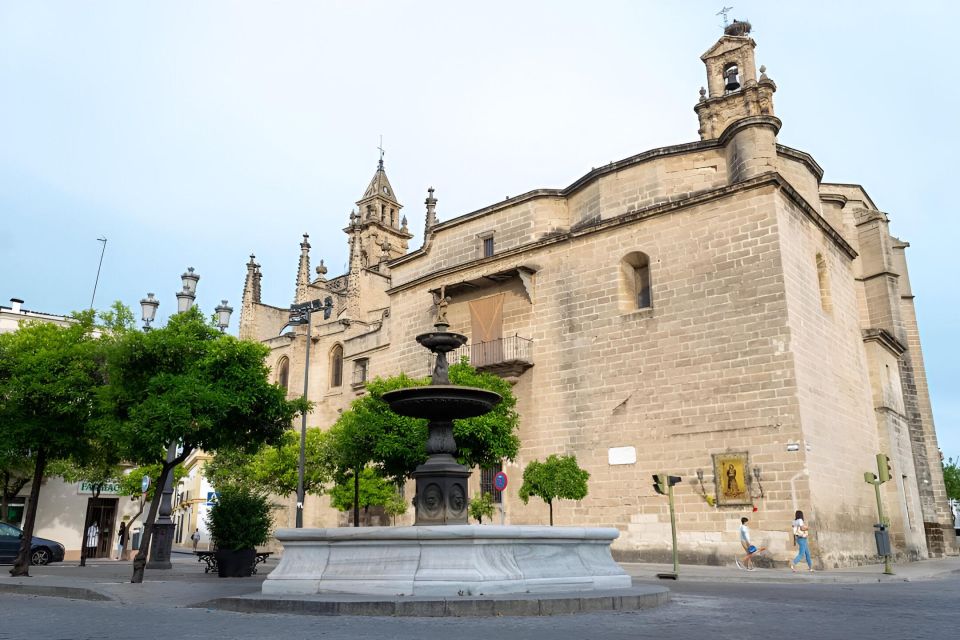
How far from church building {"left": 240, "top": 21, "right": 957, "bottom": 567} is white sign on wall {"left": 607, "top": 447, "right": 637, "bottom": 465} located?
4 cm

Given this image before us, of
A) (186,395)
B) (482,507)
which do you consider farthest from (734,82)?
(186,395)

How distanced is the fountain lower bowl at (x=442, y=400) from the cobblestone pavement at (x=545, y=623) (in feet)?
12.0

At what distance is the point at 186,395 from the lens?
14.2 m

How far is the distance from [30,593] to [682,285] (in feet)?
54.8

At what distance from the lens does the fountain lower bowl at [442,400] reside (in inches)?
414

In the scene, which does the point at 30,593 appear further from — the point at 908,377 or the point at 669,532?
the point at 908,377

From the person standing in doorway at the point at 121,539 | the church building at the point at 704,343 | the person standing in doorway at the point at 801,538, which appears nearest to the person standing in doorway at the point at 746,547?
the church building at the point at 704,343

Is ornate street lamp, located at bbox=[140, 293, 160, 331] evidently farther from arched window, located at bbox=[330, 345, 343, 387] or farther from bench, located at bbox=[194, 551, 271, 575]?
arched window, located at bbox=[330, 345, 343, 387]

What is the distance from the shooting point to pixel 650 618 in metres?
7.17

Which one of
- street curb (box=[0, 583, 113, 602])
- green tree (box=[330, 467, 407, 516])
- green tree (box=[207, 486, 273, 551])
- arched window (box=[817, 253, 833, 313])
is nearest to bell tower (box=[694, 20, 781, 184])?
arched window (box=[817, 253, 833, 313])

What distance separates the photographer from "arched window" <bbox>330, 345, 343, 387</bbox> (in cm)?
3878

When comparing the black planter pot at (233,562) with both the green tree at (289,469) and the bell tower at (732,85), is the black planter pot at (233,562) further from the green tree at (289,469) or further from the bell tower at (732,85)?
the bell tower at (732,85)

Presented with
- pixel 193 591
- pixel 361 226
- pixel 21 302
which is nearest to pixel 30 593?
pixel 193 591

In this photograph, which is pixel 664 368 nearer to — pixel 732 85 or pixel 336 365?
pixel 732 85
